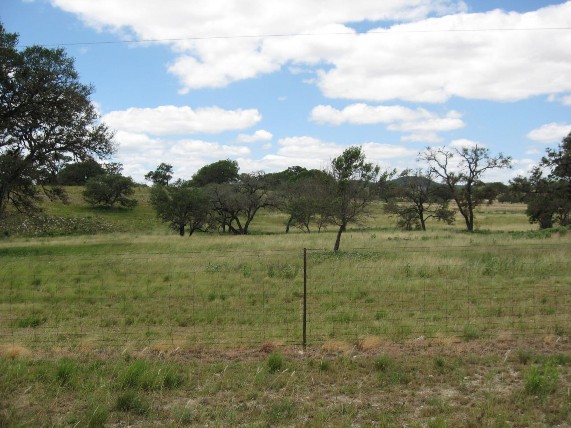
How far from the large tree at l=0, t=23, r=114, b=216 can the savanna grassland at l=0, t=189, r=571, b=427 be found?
12232mm

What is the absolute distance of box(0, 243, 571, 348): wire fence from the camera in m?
9.40

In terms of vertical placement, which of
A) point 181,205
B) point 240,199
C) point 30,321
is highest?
point 240,199

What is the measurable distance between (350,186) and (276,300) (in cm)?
1523

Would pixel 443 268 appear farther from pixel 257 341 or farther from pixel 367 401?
pixel 367 401

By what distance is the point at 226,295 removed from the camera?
13.6m

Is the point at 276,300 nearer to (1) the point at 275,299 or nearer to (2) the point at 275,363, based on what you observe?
(1) the point at 275,299

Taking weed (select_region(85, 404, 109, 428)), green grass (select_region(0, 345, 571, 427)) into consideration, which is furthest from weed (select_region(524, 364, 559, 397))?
weed (select_region(85, 404, 109, 428))

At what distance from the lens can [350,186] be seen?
89.9ft

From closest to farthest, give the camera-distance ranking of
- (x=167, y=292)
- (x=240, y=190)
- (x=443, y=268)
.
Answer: (x=167, y=292), (x=443, y=268), (x=240, y=190)

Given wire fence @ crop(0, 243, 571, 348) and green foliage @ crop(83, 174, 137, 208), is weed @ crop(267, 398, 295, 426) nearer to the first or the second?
wire fence @ crop(0, 243, 571, 348)

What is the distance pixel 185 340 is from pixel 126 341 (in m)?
1.06

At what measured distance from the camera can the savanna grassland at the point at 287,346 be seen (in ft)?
18.3

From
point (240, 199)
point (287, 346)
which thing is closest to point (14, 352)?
point (287, 346)

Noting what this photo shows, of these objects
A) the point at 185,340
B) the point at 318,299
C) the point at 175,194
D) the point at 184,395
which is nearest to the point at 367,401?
the point at 184,395
